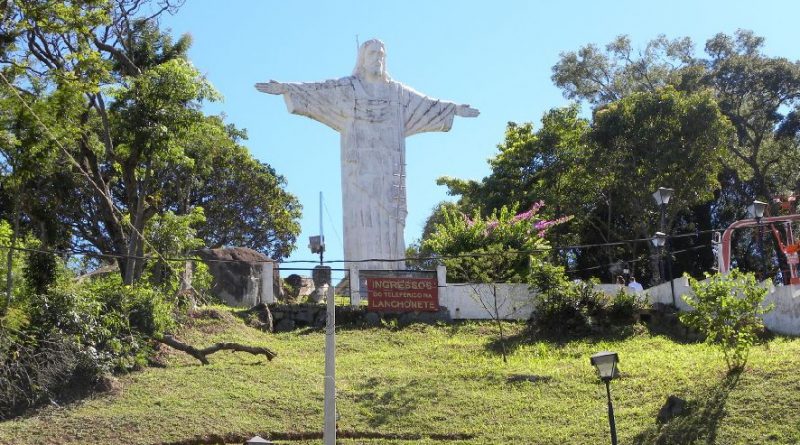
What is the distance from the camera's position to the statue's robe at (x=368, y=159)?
25.9 m

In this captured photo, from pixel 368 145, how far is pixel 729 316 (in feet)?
37.6

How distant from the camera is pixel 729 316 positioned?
16.8 meters

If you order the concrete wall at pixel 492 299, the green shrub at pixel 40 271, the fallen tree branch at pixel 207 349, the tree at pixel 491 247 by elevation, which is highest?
the tree at pixel 491 247

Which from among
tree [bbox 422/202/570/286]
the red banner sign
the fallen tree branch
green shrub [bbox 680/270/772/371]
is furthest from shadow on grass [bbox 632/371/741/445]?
the red banner sign

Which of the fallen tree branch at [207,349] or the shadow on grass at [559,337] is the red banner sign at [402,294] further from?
the fallen tree branch at [207,349]

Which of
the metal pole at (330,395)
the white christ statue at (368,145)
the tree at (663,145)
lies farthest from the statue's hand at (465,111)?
the metal pole at (330,395)

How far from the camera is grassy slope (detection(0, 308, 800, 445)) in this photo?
15.5 m

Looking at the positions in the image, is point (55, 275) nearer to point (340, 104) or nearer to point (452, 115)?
point (340, 104)

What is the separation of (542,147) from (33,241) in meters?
15.5

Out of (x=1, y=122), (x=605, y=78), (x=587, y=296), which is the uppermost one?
(x=605, y=78)

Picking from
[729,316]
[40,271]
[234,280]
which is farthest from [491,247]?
[40,271]

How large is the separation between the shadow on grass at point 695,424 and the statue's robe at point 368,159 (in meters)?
10.7

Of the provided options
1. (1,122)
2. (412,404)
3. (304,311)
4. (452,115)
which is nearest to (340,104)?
(452,115)

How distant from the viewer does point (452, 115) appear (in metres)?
27.3
